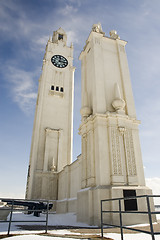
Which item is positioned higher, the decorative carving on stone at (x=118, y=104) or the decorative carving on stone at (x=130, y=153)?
the decorative carving on stone at (x=118, y=104)

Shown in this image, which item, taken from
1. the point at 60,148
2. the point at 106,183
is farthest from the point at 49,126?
the point at 106,183

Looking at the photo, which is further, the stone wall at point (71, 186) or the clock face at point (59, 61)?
the clock face at point (59, 61)

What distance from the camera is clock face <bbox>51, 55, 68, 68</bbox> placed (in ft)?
119

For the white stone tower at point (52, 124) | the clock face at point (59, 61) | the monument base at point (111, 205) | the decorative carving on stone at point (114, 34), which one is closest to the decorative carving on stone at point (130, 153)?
the monument base at point (111, 205)

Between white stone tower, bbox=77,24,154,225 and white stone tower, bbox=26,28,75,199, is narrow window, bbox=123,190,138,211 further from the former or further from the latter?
white stone tower, bbox=26,28,75,199

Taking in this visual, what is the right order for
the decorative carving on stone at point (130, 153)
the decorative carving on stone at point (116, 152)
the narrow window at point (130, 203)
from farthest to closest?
the decorative carving on stone at point (130, 153) < the decorative carving on stone at point (116, 152) < the narrow window at point (130, 203)

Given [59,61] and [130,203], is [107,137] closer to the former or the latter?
[130,203]

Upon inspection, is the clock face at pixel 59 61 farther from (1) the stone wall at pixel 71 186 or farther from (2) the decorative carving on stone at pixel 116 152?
(2) the decorative carving on stone at pixel 116 152

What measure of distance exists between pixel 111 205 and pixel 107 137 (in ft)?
12.6

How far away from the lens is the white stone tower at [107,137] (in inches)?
395

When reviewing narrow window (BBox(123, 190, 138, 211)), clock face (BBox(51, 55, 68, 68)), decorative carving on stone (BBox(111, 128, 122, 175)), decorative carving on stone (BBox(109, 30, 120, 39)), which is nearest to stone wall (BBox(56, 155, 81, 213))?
decorative carving on stone (BBox(111, 128, 122, 175))

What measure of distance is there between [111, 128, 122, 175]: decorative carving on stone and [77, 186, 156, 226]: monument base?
1.03 m

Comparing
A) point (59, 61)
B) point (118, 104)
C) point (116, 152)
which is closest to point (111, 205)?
point (116, 152)

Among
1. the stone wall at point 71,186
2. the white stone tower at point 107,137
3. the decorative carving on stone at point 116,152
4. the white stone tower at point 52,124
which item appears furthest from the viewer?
the white stone tower at point 52,124
